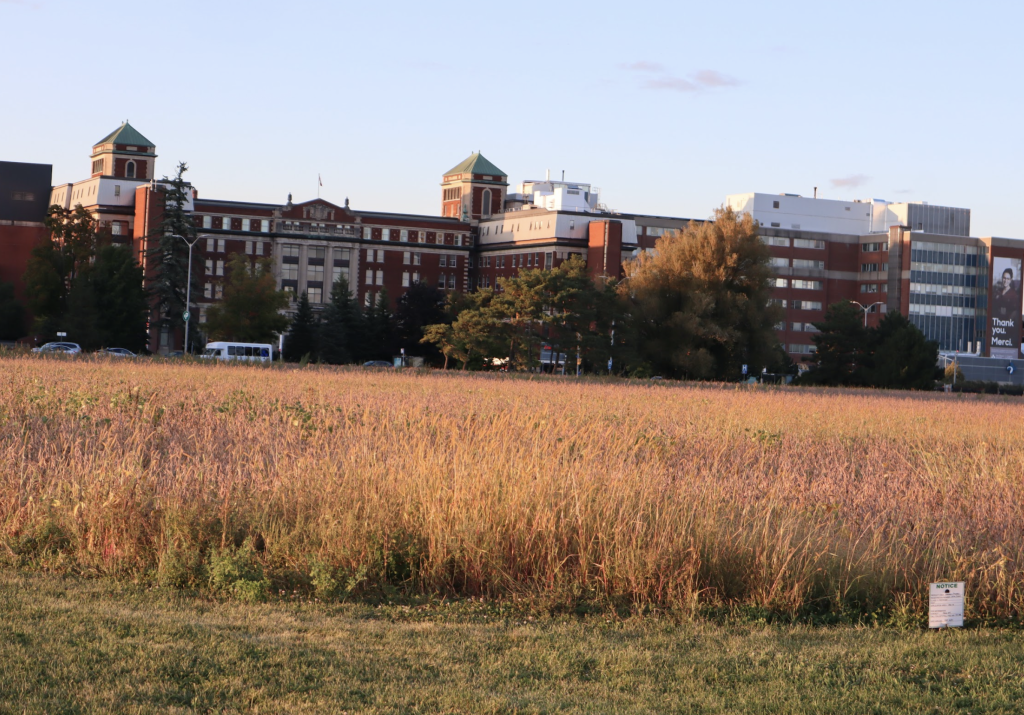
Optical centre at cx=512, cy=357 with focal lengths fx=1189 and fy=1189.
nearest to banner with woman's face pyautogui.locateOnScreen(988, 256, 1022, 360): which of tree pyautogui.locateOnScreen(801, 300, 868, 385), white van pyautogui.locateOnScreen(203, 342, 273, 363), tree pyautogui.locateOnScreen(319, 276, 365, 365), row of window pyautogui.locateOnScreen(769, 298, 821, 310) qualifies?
row of window pyautogui.locateOnScreen(769, 298, 821, 310)

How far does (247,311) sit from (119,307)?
954cm

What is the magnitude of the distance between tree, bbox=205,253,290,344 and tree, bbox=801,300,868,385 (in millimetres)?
40135

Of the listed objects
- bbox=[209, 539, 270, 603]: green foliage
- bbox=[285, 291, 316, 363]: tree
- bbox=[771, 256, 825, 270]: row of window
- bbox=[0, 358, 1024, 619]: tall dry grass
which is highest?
bbox=[771, 256, 825, 270]: row of window

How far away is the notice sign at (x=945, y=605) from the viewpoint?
28.1 ft

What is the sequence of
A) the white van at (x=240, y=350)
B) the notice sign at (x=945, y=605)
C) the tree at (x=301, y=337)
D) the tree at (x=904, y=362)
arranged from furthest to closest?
the tree at (x=301, y=337)
the tree at (x=904, y=362)
the white van at (x=240, y=350)
the notice sign at (x=945, y=605)

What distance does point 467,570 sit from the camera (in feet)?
30.9

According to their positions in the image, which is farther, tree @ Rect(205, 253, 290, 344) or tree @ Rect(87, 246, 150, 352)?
tree @ Rect(205, 253, 290, 344)

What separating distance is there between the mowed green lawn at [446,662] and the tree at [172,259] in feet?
277

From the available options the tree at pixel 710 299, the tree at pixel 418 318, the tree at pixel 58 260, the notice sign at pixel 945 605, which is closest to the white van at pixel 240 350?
the tree at pixel 418 318

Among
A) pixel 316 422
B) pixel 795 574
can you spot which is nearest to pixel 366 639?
pixel 795 574

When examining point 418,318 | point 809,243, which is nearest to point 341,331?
point 418,318

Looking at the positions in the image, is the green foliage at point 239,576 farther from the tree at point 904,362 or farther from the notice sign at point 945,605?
the tree at point 904,362

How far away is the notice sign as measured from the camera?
8.55 metres

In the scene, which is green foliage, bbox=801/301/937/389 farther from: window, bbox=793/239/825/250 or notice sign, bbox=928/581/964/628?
notice sign, bbox=928/581/964/628
